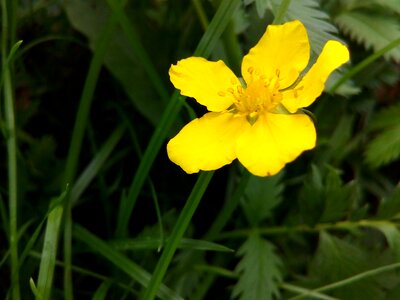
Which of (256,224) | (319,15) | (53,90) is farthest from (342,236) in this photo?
(53,90)

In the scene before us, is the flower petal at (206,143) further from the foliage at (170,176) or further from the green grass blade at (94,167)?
the green grass blade at (94,167)

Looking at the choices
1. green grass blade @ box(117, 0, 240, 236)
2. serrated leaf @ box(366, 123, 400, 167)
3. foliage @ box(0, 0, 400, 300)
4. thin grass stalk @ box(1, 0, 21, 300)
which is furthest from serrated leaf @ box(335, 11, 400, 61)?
thin grass stalk @ box(1, 0, 21, 300)

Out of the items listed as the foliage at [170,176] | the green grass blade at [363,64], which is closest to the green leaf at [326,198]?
the foliage at [170,176]

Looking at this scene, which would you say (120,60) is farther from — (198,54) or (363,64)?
(363,64)

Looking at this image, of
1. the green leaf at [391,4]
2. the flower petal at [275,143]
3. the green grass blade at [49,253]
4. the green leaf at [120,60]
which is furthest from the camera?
the green leaf at [120,60]

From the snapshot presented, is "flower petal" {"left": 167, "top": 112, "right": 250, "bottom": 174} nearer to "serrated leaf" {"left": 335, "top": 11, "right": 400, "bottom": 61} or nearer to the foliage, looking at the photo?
the foliage
